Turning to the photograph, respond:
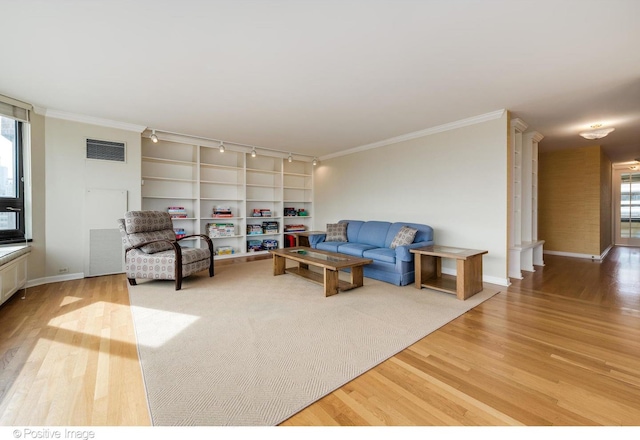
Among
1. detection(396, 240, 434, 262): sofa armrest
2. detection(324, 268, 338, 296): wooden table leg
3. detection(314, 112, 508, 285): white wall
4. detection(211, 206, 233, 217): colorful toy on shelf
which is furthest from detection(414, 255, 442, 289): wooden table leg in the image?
detection(211, 206, 233, 217): colorful toy on shelf

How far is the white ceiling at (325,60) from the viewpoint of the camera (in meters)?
1.89

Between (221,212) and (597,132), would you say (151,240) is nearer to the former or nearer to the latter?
(221,212)

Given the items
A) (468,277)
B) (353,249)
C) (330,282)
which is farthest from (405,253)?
(330,282)

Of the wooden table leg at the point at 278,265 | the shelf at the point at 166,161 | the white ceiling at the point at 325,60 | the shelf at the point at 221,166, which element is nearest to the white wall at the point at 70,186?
the white ceiling at the point at 325,60

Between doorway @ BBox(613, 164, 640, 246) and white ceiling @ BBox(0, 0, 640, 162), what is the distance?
573cm

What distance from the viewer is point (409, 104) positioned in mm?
3543

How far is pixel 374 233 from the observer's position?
4.89 meters

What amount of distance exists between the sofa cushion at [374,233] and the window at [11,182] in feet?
16.3

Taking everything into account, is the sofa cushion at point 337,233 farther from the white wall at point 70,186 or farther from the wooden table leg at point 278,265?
the white wall at point 70,186

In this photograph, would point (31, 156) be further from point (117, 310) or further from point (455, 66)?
point (455, 66)

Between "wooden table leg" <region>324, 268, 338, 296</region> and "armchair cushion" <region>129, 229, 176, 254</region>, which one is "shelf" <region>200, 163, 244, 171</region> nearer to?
"armchair cushion" <region>129, 229, 176, 254</region>

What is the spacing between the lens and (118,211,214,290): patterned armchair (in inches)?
140

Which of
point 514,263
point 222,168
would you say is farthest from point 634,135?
point 222,168

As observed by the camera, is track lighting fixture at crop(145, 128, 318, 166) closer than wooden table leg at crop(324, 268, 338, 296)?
No
